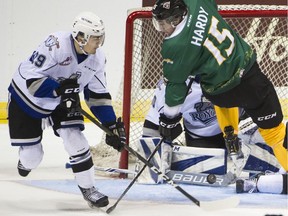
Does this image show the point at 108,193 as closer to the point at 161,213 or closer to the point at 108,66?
the point at 161,213

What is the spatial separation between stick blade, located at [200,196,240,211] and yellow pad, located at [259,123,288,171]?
0.44 metres

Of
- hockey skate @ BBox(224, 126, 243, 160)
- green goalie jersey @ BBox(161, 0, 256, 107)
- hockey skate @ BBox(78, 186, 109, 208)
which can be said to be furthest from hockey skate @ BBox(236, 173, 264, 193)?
hockey skate @ BBox(78, 186, 109, 208)

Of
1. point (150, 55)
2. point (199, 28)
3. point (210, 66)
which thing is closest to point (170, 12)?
point (199, 28)

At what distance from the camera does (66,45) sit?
3955mm

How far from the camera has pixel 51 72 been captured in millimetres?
3975

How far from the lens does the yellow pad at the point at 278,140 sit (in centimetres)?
418

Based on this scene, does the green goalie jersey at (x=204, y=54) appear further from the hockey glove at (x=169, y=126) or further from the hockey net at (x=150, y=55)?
the hockey net at (x=150, y=55)

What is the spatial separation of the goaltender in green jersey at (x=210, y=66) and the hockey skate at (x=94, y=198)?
0.41 m

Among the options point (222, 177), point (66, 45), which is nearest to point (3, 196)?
point (66, 45)

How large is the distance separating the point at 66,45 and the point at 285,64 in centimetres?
202

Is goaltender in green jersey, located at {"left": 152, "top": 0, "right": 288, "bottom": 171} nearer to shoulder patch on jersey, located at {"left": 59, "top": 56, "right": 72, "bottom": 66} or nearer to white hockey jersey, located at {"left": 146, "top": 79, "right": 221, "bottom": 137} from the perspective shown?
shoulder patch on jersey, located at {"left": 59, "top": 56, "right": 72, "bottom": 66}

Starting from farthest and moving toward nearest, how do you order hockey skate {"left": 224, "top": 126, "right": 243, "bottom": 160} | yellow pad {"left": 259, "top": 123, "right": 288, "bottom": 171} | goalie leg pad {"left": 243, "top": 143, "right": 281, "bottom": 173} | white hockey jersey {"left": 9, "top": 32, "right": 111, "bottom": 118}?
1. goalie leg pad {"left": 243, "top": 143, "right": 281, "bottom": 173}
2. hockey skate {"left": 224, "top": 126, "right": 243, "bottom": 160}
3. yellow pad {"left": 259, "top": 123, "right": 288, "bottom": 171}
4. white hockey jersey {"left": 9, "top": 32, "right": 111, "bottom": 118}

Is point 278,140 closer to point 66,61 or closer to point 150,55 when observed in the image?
point 66,61

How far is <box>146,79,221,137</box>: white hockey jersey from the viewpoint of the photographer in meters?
4.74
